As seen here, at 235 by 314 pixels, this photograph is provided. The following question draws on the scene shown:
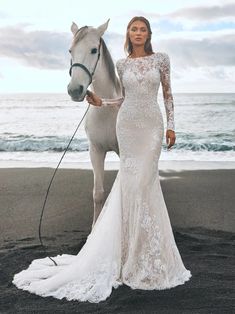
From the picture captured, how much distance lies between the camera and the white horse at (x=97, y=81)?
355 centimetres

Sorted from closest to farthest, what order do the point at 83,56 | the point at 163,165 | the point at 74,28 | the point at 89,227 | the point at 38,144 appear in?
the point at 83,56, the point at 74,28, the point at 89,227, the point at 163,165, the point at 38,144

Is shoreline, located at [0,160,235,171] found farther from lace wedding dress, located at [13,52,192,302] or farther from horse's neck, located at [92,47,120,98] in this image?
lace wedding dress, located at [13,52,192,302]

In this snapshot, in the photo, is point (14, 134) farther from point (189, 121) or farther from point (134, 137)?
point (134, 137)

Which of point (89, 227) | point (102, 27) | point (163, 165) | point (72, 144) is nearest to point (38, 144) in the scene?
point (72, 144)

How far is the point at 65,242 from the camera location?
15.6 ft

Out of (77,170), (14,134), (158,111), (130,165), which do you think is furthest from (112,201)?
(14,134)

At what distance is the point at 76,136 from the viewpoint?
15859mm

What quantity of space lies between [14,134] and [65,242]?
12.4 m

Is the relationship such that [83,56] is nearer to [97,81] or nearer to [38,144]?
[97,81]

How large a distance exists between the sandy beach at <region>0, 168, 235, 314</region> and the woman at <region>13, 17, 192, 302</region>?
5.7 inches

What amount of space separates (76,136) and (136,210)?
12607 mm

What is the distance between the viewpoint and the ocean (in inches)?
470

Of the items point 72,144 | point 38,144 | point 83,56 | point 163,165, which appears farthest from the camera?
point 38,144

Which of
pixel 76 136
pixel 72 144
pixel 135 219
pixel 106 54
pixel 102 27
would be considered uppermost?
pixel 102 27
